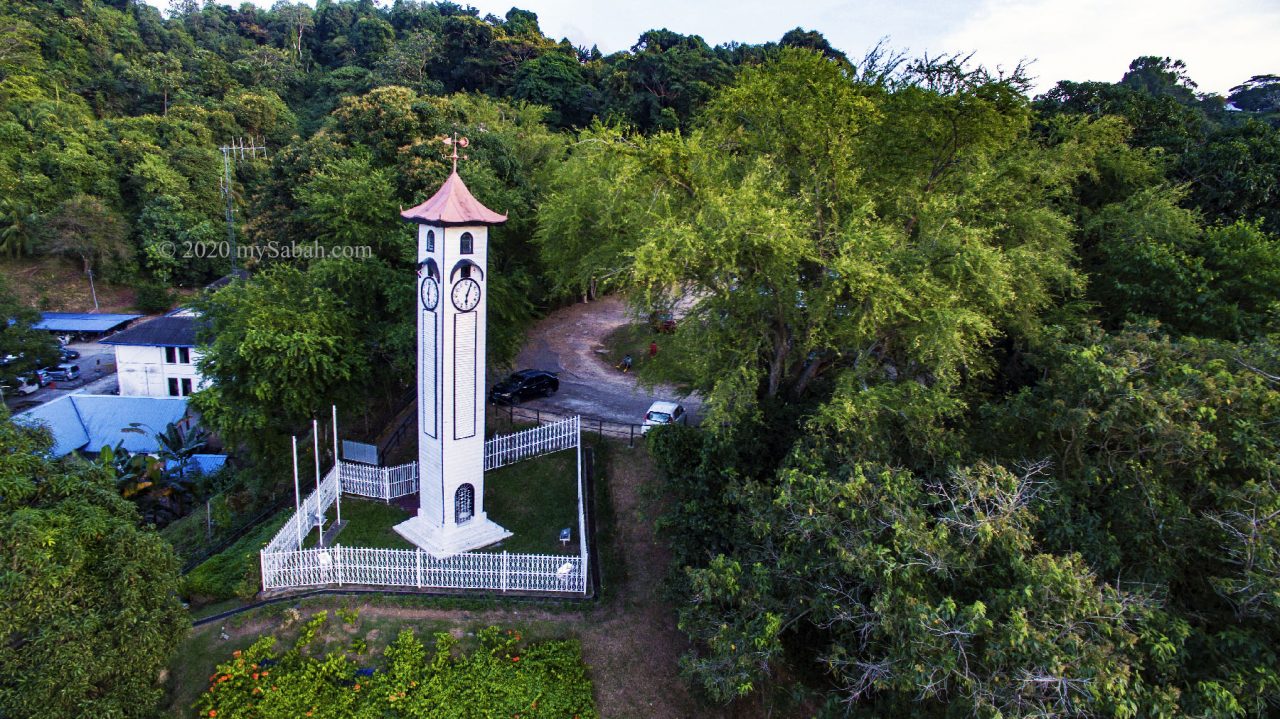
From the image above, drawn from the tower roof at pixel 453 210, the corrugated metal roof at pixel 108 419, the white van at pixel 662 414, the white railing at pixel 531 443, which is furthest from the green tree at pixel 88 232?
the white van at pixel 662 414

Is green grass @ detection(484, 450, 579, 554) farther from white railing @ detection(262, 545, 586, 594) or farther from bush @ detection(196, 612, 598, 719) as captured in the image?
bush @ detection(196, 612, 598, 719)

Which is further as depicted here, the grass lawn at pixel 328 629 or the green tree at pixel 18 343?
the green tree at pixel 18 343

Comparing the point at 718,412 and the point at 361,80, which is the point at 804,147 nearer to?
the point at 718,412

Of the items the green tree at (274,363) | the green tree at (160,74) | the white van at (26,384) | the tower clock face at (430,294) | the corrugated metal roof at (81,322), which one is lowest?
the white van at (26,384)

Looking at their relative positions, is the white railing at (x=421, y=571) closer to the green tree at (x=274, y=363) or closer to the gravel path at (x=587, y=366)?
the green tree at (x=274, y=363)

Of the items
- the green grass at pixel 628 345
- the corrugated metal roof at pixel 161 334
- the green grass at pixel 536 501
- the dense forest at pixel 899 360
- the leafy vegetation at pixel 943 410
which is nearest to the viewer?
the leafy vegetation at pixel 943 410

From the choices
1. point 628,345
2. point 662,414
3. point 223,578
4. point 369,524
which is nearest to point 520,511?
point 369,524
